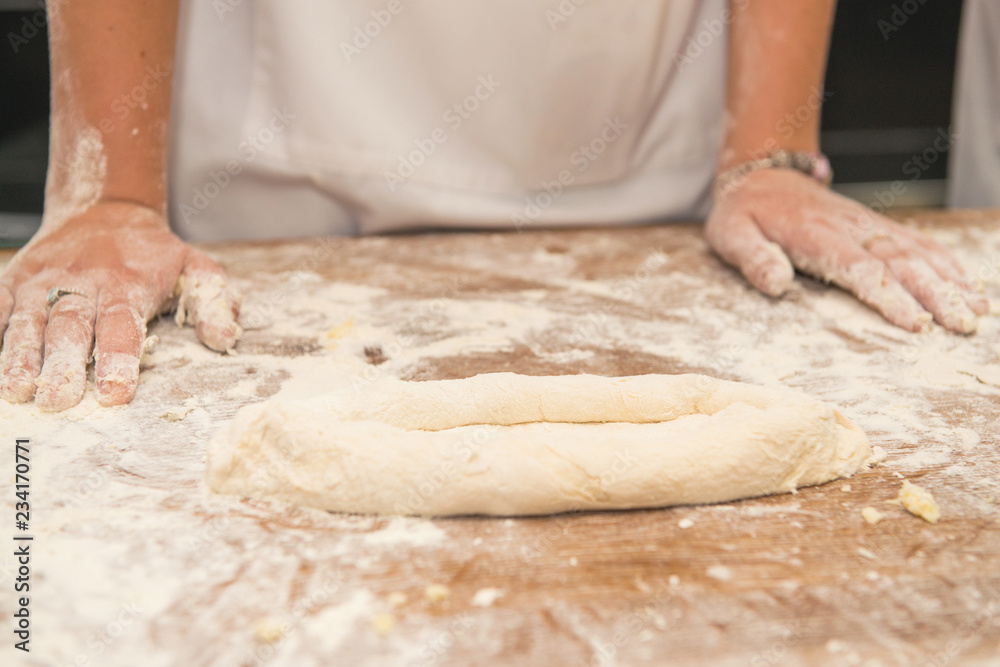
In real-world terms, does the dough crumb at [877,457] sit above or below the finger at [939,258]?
below

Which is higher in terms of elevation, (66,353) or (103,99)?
(103,99)

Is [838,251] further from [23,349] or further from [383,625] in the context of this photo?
[23,349]

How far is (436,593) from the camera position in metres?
0.90

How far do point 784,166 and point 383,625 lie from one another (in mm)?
1788

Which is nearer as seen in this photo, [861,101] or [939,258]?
[939,258]

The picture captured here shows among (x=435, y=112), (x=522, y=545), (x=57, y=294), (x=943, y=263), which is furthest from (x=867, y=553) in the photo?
(x=435, y=112)

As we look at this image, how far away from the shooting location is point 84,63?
1.69 m

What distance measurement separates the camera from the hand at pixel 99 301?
4.27 feet

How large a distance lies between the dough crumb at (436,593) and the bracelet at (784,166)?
1.61m

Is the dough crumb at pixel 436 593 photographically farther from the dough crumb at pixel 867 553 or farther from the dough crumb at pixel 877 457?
the dough crumb at pixel 877 457

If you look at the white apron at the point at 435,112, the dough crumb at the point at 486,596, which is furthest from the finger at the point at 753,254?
the dough crumb at the point at 486,596

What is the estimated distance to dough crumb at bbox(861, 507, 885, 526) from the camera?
103cm

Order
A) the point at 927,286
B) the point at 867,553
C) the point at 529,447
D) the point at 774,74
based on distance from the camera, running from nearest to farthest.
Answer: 1. the point at 867,553
2. the point at 529,447
3. the point at 927,286
4. the point at 774,74

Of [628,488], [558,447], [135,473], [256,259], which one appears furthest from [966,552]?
[256,259]
